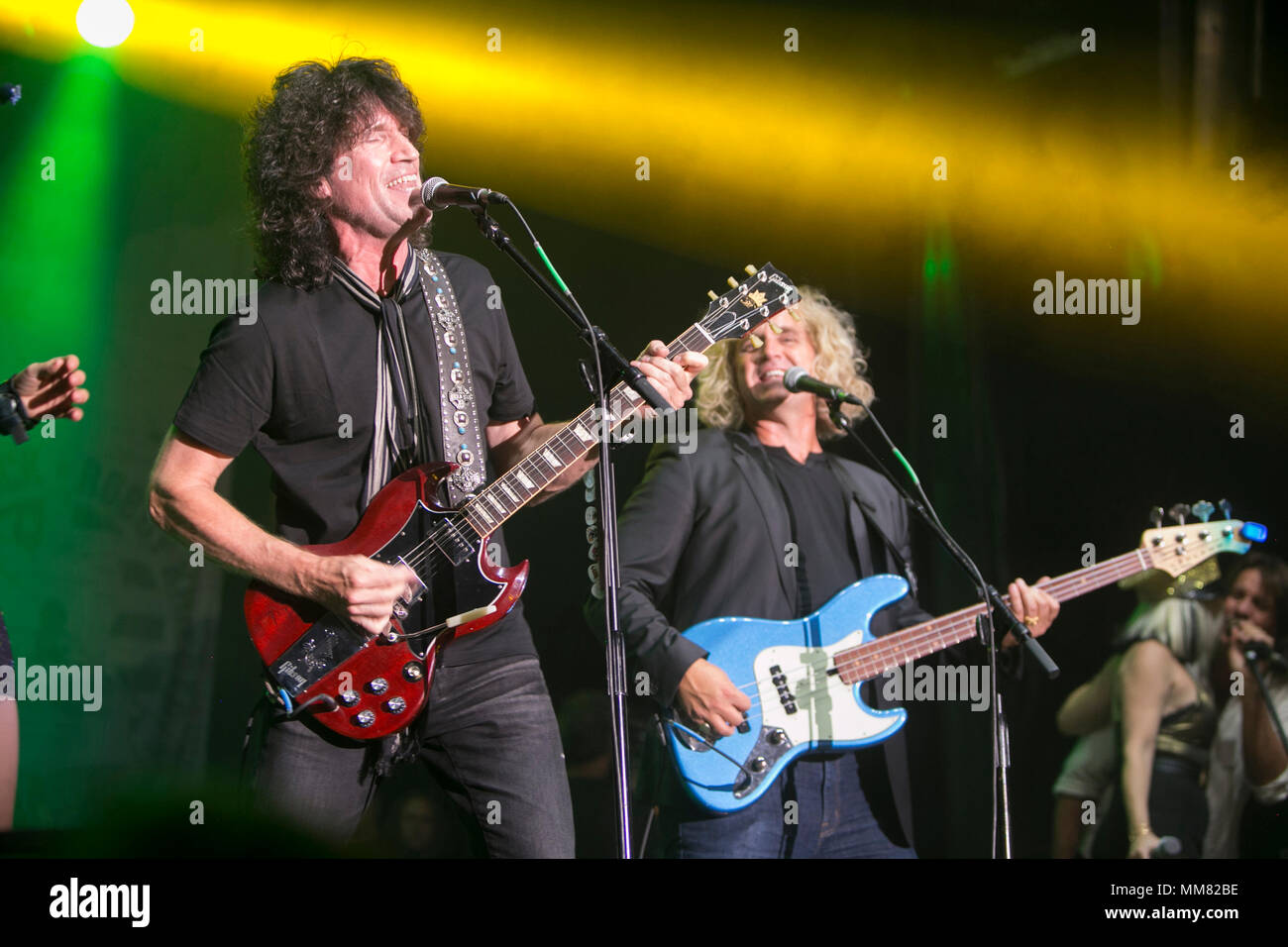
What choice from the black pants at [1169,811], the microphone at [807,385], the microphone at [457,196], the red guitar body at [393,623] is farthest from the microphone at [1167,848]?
the microphone at [457,196]

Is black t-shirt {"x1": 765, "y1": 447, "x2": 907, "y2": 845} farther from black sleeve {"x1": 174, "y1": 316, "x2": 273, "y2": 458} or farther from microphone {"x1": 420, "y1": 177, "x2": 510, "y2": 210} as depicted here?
black sleeve {"x1": 174, "y1": 316, "x2": 273, "y2": 458}

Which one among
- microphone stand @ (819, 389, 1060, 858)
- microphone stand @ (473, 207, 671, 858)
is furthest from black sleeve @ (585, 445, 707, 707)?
microphone stand @ (473, 207, 671, 858)

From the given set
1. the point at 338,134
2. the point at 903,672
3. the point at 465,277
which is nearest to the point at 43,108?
the point at 338,134

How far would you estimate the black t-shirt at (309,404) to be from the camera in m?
2.91

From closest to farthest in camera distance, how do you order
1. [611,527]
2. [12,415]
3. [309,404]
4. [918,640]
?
1. [611,527]
2. [12,415]
3. [309,404]
4. [918,640]

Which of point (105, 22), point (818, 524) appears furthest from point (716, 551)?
point (105, 22)

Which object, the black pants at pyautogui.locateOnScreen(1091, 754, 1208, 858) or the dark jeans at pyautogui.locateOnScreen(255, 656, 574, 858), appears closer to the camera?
the dark jeans at pyautogui.locateOnScreen(255, 656, 574, 858)

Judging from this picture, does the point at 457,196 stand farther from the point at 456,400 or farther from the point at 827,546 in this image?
the point at 827,546

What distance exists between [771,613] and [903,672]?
A: 0.50 metres

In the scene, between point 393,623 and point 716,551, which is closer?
point 393,623

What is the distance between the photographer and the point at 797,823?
11.8 feet

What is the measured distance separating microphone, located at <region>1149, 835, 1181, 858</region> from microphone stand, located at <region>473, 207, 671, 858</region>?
2.24 metres

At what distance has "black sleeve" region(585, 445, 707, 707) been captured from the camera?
3596mm

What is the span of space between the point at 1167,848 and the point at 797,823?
4.54ft
